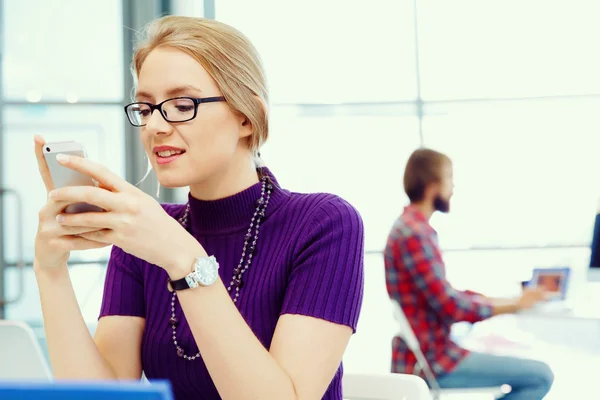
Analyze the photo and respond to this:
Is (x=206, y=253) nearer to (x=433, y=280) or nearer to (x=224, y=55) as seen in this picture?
(x=224, y=55)

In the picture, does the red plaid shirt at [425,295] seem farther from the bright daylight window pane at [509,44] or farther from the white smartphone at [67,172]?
the bright daylight window pane at [509,44]

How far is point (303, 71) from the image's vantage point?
549 cm

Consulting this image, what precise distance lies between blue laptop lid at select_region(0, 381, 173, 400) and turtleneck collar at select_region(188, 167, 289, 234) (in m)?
0.95

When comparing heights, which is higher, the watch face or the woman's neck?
the woman's neck

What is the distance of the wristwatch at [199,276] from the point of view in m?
1.00

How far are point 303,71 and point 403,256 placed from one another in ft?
9.54

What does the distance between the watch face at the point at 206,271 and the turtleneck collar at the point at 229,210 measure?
37 cm

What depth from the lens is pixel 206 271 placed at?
100 cm

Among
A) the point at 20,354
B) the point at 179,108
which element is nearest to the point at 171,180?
the point at 179,108

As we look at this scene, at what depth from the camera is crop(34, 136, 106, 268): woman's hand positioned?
3.35ft

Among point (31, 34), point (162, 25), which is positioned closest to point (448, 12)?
point (31, 34)

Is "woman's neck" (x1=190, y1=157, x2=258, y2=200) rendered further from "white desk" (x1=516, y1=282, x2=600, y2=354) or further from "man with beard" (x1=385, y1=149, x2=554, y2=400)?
"white desk" (x1=516, y1=282, x2=600, y2=354)

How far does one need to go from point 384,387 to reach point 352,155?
4272mm

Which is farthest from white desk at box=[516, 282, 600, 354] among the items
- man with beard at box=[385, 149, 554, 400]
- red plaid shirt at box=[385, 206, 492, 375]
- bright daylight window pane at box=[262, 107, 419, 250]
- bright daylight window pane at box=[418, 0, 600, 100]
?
bright daylight window pane at box=[418, 0, 600, 100]
